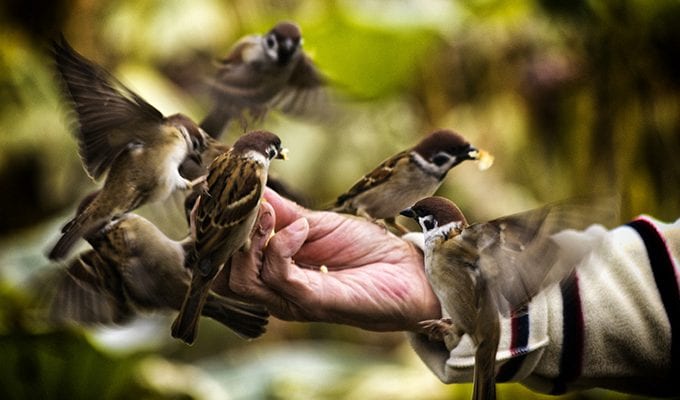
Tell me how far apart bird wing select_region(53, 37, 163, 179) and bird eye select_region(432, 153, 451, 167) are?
0.83 ft

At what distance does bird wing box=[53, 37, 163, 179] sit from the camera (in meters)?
0.87

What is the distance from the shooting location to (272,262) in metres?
0.95

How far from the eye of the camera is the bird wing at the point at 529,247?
78 centimetres

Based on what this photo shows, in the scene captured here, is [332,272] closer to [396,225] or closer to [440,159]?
[396,225]

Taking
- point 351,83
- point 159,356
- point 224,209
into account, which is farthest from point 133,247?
point 159,356

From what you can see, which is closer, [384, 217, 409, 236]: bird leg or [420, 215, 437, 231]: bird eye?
[420, 215, 437, 231]: bird eye

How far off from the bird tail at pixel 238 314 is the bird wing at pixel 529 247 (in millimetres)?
275

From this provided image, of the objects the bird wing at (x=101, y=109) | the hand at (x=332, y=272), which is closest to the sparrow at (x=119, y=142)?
the bird wing at (x=101, y=109)

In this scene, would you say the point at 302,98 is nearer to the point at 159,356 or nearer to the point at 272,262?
the point at 272,262

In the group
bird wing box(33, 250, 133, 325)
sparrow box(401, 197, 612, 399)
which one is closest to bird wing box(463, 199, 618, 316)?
sparrow box(401, 197, 612, 399)

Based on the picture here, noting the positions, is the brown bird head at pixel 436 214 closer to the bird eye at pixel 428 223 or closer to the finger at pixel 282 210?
the bird eye at pixel 428 223

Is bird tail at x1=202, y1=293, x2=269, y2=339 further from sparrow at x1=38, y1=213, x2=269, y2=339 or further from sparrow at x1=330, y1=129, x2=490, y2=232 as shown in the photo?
sparrow at x1=330, y1=129, x2=490, y2=232

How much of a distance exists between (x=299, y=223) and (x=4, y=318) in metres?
1.49

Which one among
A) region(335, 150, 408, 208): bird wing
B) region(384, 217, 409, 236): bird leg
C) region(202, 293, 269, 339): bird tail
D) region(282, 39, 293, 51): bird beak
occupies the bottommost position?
region(202, 293, 269, 339): bird tail
